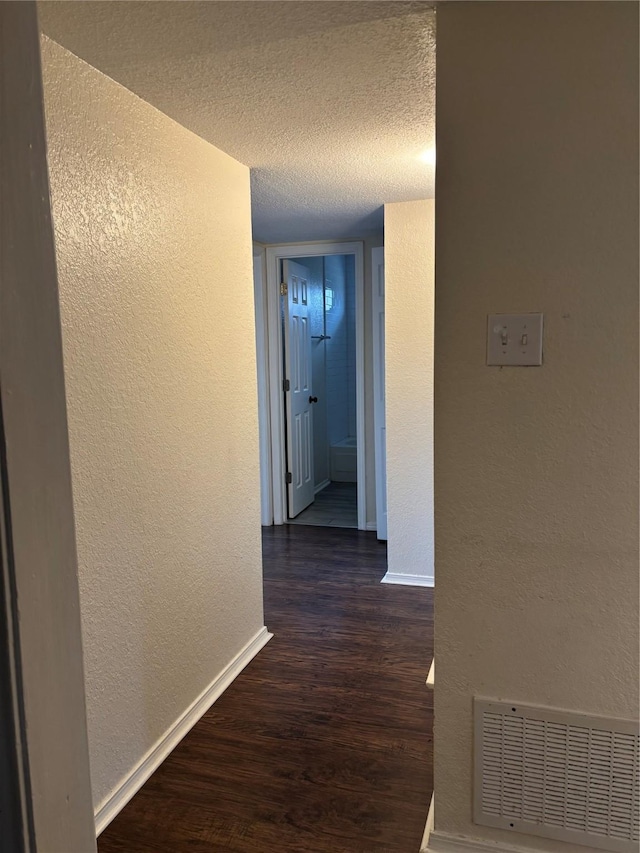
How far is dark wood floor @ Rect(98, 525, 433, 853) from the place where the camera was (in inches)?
70.9

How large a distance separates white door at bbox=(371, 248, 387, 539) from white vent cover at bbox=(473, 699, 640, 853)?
8.84 ft

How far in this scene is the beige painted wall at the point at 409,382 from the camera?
341cm

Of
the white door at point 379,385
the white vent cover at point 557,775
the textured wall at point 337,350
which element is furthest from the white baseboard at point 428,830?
the textured wall at point 337,350

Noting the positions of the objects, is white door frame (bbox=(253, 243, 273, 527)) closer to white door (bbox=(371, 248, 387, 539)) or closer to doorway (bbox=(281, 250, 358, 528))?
doorway (bbox=(281, 250, 358, 528))

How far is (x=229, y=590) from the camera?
2656 millimetres

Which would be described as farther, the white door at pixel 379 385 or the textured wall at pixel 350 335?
the textured wall at pixel 350 335

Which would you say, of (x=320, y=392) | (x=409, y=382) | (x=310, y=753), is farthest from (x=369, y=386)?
(x=310, y=753)

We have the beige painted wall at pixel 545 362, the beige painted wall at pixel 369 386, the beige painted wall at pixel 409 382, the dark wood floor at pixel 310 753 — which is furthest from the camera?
the beige painted wall at pixel 369 386

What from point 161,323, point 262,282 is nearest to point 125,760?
→ point 161,323

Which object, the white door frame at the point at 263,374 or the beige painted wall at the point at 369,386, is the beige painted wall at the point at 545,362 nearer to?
the beige painted wall at the point at 369,386

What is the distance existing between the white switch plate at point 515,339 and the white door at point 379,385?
2730 mm

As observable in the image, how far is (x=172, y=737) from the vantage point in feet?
7.24

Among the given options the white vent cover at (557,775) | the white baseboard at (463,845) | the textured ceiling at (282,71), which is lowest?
the white baseboard at (463,845)

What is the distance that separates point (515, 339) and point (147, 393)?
1154 millimetres
